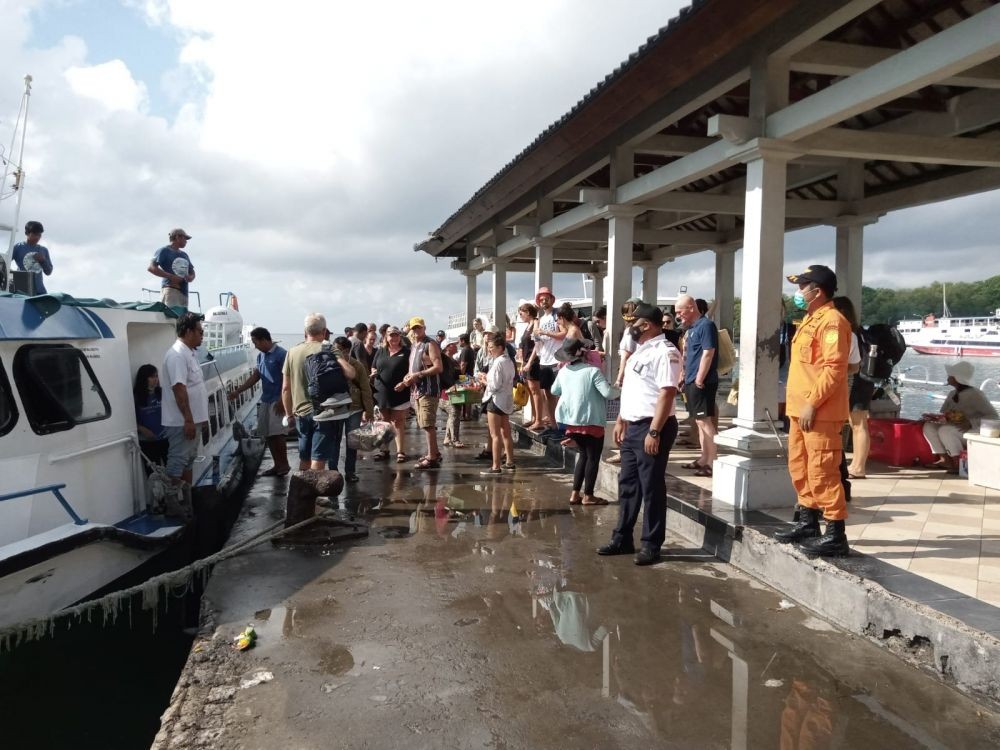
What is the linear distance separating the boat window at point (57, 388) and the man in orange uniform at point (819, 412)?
508cm

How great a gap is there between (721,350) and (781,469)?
2.50m

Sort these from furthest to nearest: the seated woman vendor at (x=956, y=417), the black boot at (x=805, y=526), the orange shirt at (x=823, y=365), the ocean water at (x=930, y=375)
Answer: the ocean water at (x=930, y=375)
the seated woman vendor at (x=956, y=417)
the black boot at (x=805, y=526)
the orange shirt at (x=823, y=365)

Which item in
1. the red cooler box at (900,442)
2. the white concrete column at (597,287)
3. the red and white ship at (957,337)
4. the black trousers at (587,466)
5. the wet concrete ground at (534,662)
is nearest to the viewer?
the wet concrete ground at (534,662)

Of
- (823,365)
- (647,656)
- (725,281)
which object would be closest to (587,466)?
(823,365)

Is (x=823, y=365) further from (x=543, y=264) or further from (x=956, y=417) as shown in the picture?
(x=543, y=264)

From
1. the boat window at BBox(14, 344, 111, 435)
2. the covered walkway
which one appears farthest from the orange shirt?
the boat window at BBox(14, 344, 111, 435)

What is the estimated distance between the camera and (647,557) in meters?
5.13

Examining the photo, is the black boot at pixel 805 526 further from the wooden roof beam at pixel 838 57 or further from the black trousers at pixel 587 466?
the wooden roof beam at pixel 838 57

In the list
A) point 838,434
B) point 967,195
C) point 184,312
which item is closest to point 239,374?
point 184,312

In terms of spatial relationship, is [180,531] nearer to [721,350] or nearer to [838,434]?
[838,434]

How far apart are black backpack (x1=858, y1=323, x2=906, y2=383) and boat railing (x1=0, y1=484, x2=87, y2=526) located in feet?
23.0

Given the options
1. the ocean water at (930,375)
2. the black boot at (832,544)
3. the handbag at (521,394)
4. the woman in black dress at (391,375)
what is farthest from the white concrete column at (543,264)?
the black boot at (832,544)

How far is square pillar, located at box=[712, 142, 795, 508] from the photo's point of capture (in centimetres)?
565

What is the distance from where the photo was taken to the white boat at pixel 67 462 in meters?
4.25
